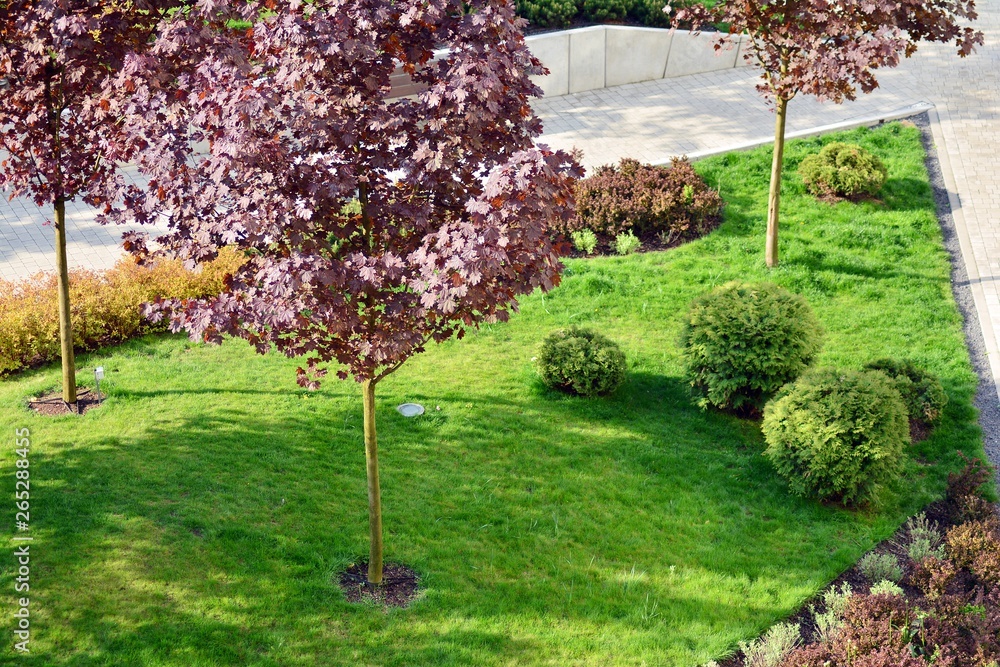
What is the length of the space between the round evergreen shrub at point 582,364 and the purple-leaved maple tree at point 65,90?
4.25m

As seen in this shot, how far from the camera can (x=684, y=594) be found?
775 centimetres

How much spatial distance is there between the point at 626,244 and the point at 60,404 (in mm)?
6760

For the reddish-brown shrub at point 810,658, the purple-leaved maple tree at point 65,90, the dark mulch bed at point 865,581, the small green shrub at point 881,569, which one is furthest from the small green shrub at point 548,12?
the reddish-brown shrub at point 810,658

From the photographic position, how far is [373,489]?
7.27m

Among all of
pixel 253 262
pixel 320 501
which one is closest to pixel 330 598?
pixel 320 501

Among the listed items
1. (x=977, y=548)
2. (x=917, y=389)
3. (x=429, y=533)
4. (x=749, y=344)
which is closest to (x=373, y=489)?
(x=429, y=533)

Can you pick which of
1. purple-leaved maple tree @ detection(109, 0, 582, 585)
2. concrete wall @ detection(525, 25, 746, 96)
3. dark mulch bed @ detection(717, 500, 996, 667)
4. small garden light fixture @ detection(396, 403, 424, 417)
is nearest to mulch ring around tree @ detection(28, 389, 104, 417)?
small garden light fixture @ detection(396, 403, 424, 417)

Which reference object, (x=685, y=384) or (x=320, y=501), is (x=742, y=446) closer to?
(x=685, y=384)

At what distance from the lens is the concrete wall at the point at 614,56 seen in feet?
56.5

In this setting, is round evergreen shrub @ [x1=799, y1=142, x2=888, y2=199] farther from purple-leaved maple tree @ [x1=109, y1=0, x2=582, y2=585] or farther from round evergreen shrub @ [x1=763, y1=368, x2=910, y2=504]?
purple-leaved maple tree @ [x1=109, y1=0, x2=582, y2=585]

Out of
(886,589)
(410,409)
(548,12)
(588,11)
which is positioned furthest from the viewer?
(588,11)

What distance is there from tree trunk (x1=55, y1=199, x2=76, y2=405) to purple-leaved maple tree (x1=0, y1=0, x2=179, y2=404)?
6.3 inches

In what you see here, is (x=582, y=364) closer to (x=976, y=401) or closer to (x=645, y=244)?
(x=645, y=244)

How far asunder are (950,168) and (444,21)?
37.6 ft
